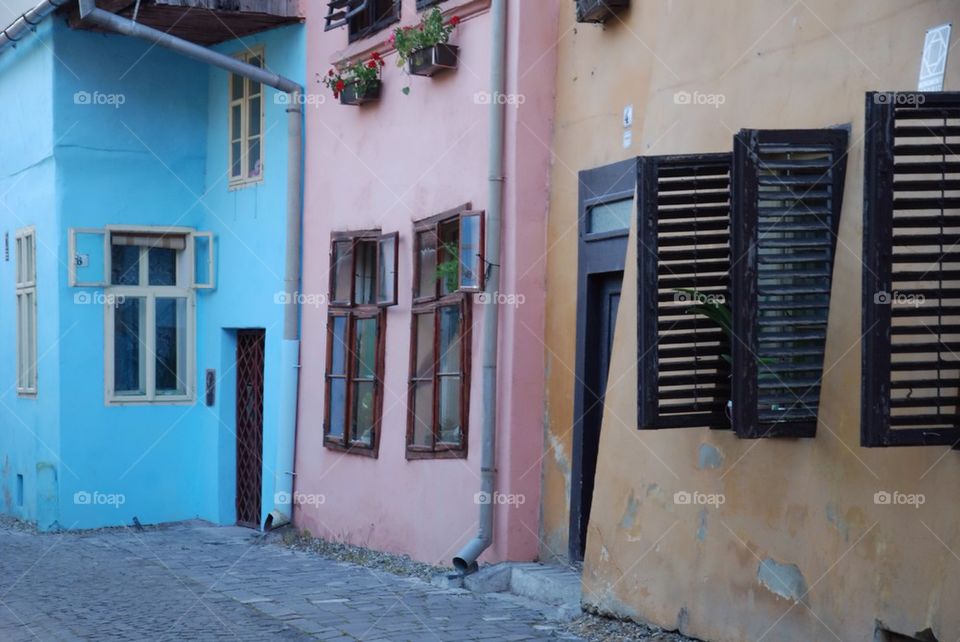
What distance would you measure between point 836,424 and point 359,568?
5.87m

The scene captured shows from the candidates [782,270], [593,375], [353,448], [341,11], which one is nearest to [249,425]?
[353,448]

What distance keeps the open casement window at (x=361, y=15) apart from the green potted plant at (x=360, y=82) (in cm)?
32

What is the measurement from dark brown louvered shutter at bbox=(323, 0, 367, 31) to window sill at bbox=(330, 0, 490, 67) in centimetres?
22

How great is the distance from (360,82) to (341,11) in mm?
1007

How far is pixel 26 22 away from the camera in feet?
52.7

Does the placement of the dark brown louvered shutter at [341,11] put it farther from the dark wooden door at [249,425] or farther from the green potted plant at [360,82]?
the dark wooden door at [249,425]

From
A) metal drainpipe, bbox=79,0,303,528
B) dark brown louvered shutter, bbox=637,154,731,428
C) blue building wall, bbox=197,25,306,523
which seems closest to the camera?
dark brown louvered shutter, bbox=637,154,731,428

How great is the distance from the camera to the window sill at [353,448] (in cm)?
1270

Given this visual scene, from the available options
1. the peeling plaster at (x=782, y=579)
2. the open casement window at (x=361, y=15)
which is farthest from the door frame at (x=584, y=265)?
the open casement window at (x=361, y=15)

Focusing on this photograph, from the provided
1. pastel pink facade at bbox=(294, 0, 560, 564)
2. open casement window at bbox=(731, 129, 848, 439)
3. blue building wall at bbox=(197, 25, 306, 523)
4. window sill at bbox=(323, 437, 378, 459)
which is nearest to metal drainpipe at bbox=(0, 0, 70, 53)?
blue building wall at bbox=(197, 25, 306, 523)

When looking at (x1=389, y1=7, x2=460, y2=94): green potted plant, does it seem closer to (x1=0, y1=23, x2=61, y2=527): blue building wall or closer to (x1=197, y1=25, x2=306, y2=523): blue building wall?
(x1=197, y1=25, x2=306, y2=523): blue building wall

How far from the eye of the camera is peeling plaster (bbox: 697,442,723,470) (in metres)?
7.79

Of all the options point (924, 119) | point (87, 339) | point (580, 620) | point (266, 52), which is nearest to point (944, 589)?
point (924, 119)

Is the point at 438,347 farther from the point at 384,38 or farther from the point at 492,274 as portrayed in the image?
the point at 384,38
